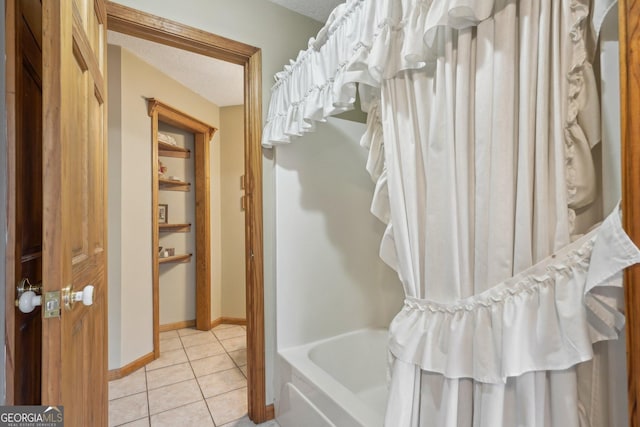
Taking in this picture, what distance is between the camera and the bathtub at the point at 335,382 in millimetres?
1230

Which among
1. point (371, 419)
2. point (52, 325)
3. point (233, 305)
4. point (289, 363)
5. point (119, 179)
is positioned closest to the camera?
point (52, 325)

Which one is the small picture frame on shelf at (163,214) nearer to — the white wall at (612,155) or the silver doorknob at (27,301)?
the silver doorknob at (27,301)

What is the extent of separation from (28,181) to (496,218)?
1378mm

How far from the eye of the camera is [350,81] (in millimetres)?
1007

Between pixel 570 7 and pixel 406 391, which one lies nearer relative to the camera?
pixel 570 7

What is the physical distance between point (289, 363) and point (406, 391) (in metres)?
0.99

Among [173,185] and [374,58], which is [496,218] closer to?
[374,58]

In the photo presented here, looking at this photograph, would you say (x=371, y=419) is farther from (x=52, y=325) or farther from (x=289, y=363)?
(x=52, y=325)

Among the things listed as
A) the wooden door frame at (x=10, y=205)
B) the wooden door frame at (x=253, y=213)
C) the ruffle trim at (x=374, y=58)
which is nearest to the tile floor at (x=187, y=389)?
the wooden door frame at (x=253, y=213)

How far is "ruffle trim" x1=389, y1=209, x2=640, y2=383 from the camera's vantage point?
0.52 m

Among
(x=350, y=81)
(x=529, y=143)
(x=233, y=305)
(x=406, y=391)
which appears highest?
(x=350, y=81)

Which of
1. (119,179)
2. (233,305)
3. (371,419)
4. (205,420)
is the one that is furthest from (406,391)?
(233,305)

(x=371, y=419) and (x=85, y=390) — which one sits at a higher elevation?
(x=85, y=390)

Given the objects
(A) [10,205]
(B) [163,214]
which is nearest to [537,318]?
(A) [10,205]
